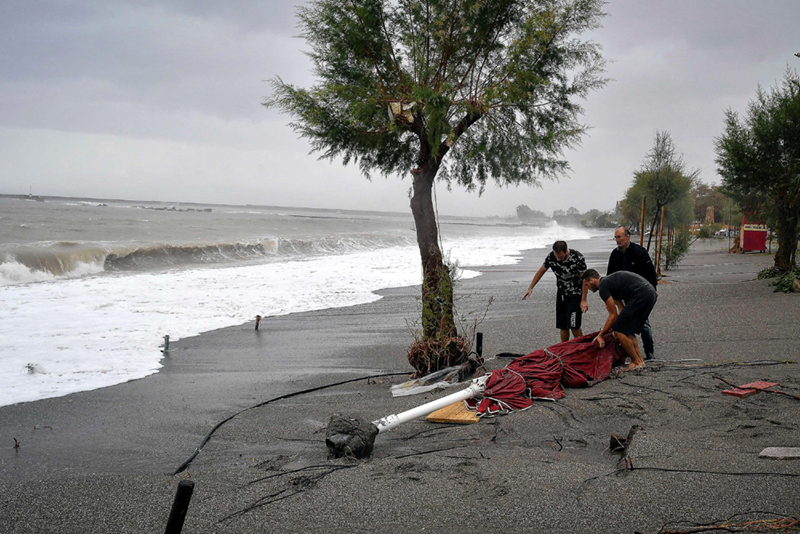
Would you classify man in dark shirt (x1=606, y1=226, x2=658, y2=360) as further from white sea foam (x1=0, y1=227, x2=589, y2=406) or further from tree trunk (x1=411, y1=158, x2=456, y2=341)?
white sea foam (x1=0, y1=227, x2=589, y2=406)

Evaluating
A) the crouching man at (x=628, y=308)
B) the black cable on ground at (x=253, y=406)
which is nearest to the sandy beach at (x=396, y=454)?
the black cable on ground at (x=253, y=406)

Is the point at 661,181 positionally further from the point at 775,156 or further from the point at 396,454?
the point at 396,454

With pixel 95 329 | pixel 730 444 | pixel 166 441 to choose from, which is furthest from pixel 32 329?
pixel 730 444

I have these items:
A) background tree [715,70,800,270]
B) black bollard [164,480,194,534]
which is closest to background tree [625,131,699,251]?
background tree [715,70,800,270]

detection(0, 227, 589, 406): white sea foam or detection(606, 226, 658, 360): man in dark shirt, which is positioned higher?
detection(606, 226, 658, 360): man in dark shirt

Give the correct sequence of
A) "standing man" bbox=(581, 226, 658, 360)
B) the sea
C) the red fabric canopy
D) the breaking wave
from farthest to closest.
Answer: the breaking wave
the sea
"standing man" bbox=(581, 226, 658, 360)
the red fabric canopy

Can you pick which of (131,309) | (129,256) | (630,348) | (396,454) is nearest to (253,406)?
(396,454)

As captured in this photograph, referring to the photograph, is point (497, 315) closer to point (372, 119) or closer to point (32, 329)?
point (372, 119)

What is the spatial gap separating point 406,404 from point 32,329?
8.06 m

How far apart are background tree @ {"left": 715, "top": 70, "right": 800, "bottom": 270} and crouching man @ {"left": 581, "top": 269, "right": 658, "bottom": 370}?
1128 centimetres

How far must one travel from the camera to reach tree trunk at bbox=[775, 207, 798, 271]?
16234 mm

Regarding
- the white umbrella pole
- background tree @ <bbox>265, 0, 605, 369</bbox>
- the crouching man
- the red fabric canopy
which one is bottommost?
the white umbrella pole

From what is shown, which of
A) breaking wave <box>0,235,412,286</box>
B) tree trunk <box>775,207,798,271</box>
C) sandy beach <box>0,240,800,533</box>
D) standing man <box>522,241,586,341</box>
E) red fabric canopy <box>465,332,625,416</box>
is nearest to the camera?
sandy beach <box>0,240,800,533</box>

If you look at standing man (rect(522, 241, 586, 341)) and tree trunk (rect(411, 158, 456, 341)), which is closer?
tree trunk (rect(411, 158, 456, 341))
